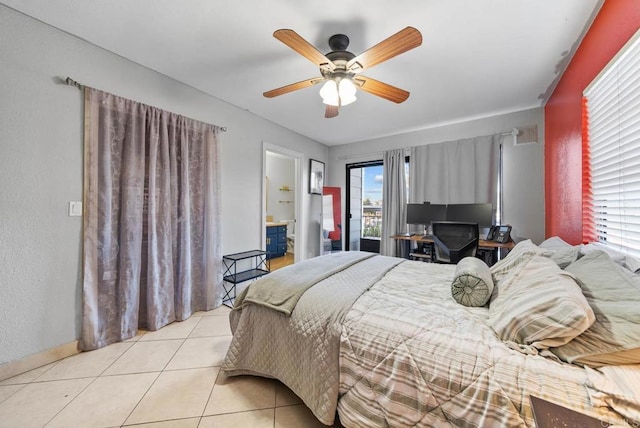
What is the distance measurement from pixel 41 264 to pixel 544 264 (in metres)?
3.20

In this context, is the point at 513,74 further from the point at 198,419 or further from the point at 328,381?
the point at 198,419

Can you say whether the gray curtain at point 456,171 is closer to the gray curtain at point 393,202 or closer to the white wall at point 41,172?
the gray curtain at point 393,202

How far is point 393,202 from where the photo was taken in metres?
4.03

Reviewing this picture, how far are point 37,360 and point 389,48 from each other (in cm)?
322

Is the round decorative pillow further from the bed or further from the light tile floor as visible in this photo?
the light tile floor

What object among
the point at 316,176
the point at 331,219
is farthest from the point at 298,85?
the point at 331,219

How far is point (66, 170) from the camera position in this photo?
1.83 metres

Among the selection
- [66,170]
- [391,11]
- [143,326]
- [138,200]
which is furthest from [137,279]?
[391,11]

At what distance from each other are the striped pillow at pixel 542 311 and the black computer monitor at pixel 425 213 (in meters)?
2.39

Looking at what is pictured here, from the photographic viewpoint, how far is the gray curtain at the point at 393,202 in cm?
397

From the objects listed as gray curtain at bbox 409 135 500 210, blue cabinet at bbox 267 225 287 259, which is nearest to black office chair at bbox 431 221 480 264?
gray curtain at bbox 409 135 500 210

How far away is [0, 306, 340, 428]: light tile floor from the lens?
4.31ft

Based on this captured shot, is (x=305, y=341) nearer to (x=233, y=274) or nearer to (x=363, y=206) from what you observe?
(x=233, y=274)

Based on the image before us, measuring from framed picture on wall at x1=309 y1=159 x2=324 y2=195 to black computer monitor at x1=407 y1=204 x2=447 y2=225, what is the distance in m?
1.66
